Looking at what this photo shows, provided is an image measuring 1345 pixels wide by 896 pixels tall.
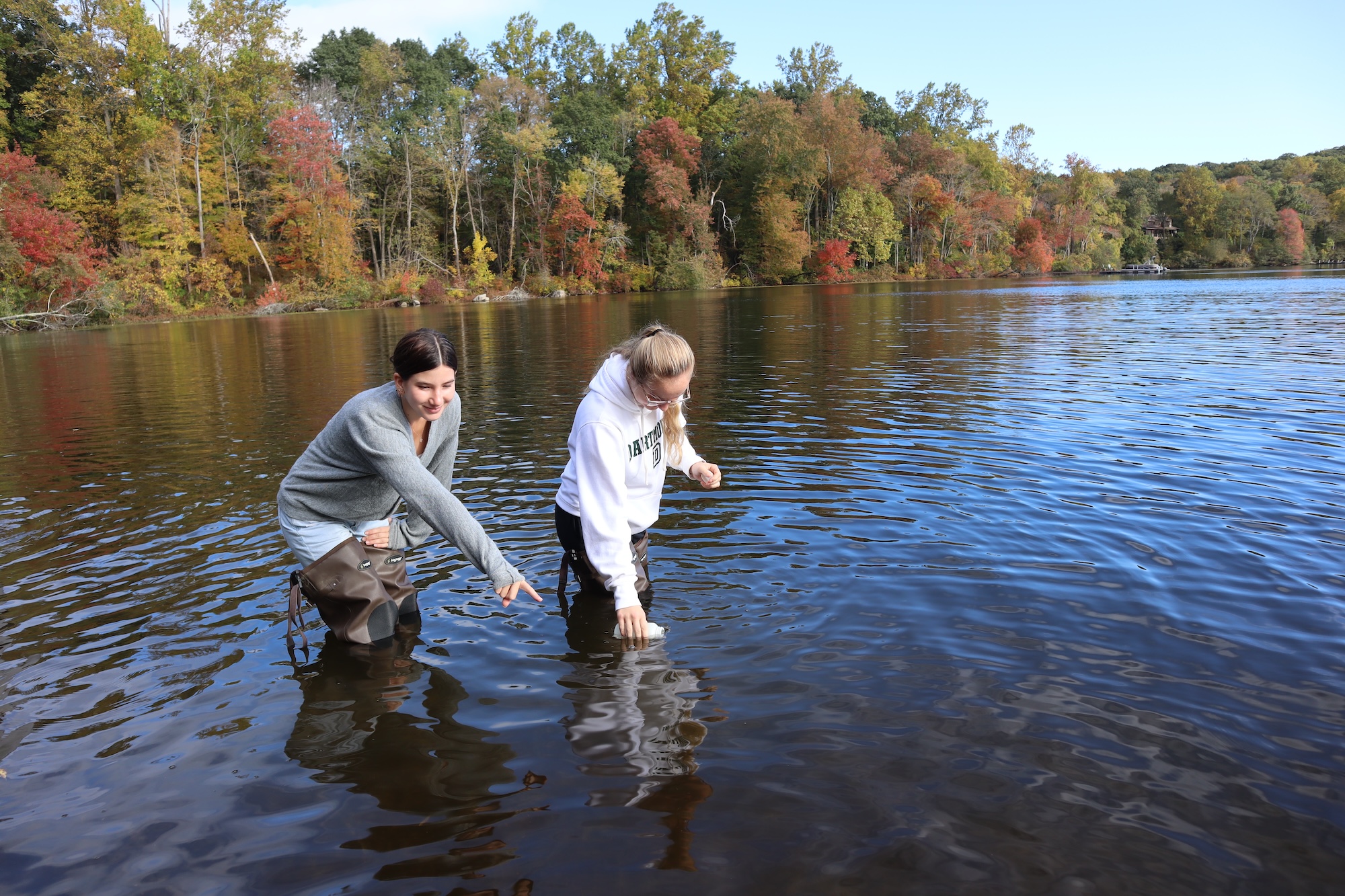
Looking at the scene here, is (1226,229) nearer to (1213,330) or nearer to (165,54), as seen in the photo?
(1213,330)

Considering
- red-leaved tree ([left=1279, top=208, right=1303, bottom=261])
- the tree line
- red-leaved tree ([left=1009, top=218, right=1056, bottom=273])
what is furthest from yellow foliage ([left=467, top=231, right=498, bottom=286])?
red-leaved tree ([left=1279, top=208, right=1303, bottom=261])

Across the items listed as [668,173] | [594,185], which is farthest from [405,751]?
[668,173]

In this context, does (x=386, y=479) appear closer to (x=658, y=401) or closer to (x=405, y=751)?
(x=405, y=751)

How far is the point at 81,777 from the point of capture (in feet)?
11.3

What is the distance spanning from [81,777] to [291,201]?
173 ft

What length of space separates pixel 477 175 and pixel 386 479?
202ft

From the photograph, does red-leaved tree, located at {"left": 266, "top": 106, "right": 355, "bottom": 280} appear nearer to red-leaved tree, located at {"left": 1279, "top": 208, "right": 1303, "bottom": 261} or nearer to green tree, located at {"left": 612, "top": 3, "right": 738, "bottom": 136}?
green tree, located at {"left": 612, "top": 3, "right": 738, "bottom": 136}

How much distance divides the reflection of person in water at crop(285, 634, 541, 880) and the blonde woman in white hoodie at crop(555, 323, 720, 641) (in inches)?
37.3

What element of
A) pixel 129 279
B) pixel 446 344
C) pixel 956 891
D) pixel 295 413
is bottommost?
pixel 956 891

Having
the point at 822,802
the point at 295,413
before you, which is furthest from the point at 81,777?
the point at 295,413

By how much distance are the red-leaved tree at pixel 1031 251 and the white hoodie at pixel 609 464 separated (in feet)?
280

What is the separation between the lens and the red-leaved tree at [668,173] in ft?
202

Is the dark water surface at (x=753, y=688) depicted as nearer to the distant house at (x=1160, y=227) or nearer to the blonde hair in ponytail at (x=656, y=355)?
the blonde hair in ponytail at (x=656, y=355)

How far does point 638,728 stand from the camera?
146 inches
